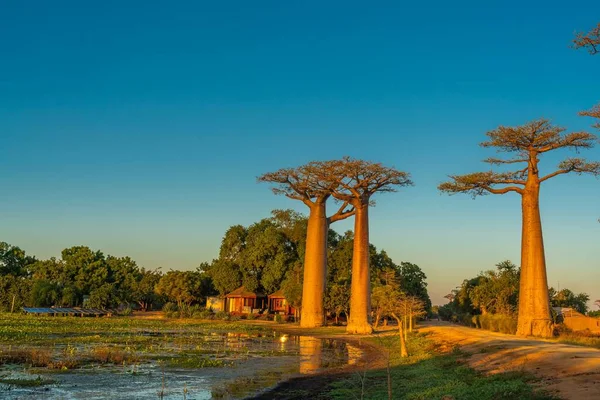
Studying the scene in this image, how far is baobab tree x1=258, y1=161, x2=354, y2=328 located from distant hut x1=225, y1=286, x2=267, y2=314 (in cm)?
1341

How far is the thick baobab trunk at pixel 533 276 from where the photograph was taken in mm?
24859

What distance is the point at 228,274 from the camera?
55656mm

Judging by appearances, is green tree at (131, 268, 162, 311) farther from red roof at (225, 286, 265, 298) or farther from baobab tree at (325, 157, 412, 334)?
baobab tree at (325, 157, 412, 334)

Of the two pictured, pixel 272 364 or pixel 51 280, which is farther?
pixel 51 280

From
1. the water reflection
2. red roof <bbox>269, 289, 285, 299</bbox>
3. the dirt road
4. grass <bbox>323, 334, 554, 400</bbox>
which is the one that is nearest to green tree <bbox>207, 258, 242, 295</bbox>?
red roof <bbox>269, 289, 285, 299</bbox>

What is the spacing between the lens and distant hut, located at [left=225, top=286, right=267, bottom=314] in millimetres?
52719

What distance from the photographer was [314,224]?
41188mm

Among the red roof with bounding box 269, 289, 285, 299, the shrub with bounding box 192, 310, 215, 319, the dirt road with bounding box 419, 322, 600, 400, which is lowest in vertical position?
the dirt road with bounding box 419, 322, 600, 400

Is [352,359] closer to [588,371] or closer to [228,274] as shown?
[588,371]

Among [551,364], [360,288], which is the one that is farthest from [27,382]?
[360,288]

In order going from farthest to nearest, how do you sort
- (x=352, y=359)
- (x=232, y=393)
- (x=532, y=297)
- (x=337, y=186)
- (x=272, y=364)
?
1. (x=337, y=186)
2. (x=532, y=297)
3. (x=352, y=359)
4. (x=272, y=364)
5. (x=232, y=393)

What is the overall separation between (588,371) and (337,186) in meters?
29.8

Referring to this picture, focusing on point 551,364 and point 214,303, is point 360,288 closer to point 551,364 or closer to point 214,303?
point 551,364

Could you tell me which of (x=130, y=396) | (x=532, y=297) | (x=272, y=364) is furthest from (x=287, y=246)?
(x=130, y=396)
